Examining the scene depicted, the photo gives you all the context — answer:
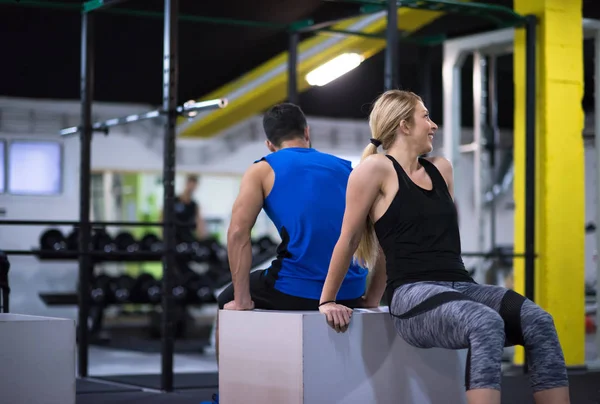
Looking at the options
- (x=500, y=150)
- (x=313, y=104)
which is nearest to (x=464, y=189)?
(x=500, y=150)

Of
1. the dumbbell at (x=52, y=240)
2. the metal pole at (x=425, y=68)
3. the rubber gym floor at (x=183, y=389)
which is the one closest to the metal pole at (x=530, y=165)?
the rubber gym floor at (x=183, y=389)

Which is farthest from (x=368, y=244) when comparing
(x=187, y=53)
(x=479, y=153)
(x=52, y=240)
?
(x=52, y=240)

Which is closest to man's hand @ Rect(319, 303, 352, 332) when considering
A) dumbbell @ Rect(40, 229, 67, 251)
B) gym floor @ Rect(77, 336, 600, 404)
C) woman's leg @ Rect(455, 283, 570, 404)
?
woman's leg @ Rect(455, 283, 570, 404)

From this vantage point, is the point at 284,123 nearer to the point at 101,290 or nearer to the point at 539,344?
the point at 539,344

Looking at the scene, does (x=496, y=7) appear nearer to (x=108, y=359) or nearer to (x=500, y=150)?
(x=108, y=359)

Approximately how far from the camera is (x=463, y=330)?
2.11 meters

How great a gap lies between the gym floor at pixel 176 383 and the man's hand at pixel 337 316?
1.43m

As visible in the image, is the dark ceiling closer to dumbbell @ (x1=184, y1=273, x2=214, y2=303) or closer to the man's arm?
dumbbell @ (x1=184, y1=273, x2=214, y2=303)

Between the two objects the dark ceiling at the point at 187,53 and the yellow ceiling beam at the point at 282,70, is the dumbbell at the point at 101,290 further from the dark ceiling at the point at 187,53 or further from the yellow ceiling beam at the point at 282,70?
the yellow ceiling beam at the point at 282,70

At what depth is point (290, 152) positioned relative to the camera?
2.81 meters

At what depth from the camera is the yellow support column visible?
4.88 metres

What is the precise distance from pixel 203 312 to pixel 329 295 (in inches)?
351

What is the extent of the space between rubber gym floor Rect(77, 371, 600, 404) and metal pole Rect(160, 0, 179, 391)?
0.54 ft

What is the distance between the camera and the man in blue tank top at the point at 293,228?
2.70 m
